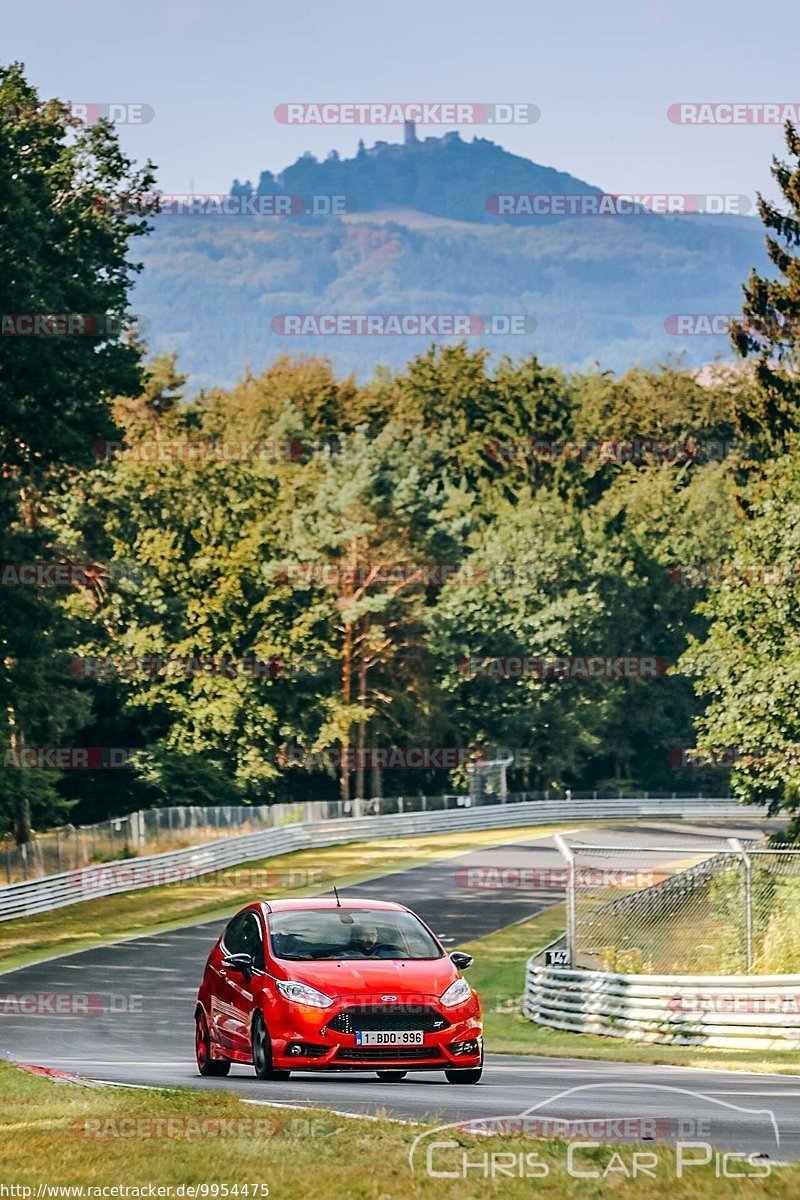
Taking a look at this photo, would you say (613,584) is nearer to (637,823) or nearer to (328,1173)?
(637,823)

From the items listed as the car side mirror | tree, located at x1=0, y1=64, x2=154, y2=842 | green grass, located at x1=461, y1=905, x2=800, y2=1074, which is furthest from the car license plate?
tree, located at x1=0, y1=64, x2=154, y2=842

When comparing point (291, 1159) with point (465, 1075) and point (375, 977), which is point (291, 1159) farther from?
point (465, 1075)

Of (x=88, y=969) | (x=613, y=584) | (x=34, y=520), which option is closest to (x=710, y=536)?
(x=613, y=584)

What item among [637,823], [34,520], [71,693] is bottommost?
[637,823]

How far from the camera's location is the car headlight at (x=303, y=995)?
14570mm

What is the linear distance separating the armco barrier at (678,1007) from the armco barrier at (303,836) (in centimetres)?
1973

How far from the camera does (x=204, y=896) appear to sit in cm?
4975

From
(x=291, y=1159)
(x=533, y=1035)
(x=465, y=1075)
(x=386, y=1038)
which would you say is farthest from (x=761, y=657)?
(x=291, y=1159)

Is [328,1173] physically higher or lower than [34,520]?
lower

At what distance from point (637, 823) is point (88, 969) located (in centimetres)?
4814

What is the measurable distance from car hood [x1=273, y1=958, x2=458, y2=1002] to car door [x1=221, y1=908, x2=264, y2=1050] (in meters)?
0.44

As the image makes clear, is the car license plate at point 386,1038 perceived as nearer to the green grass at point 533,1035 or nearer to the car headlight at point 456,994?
the car headlight at point 456,994

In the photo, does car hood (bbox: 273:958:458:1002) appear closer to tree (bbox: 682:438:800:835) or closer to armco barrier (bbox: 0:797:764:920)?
tree (bbox: 682:438:800:835)

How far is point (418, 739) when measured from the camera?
81.8m
